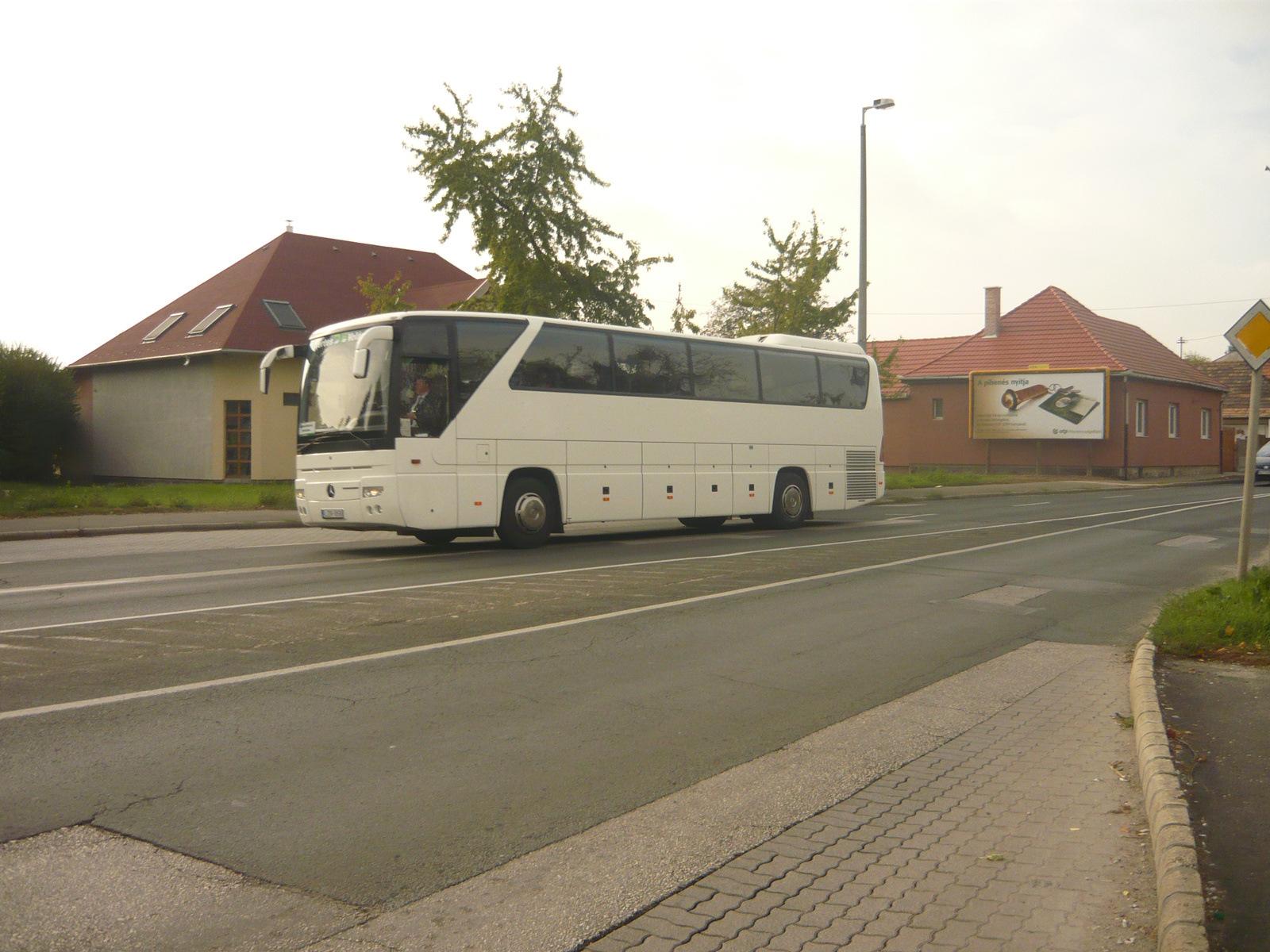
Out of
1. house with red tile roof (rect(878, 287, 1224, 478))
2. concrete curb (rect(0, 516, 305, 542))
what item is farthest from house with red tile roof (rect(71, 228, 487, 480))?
house with red tile roof (rect(878, 287, 1224, 478))

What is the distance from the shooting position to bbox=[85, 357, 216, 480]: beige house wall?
34.6 m

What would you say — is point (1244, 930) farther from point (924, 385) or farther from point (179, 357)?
point (924, 385)

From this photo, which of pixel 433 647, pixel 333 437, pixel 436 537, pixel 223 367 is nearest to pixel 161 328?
pixel 223 367

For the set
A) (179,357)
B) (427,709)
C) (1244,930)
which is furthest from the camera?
(179,357)

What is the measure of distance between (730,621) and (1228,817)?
5268mm

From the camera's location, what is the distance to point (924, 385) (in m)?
52.7

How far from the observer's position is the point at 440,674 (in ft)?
23.9

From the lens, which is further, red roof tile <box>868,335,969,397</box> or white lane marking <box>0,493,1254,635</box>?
red roof tile <box>868,335,969,397</box>

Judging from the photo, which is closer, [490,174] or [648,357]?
[648,357]

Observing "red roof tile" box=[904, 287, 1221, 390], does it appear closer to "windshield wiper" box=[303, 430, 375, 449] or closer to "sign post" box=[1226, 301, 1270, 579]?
"sign post" box=[1226, 301, 1270, 579]

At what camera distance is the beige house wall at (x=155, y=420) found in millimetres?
34562

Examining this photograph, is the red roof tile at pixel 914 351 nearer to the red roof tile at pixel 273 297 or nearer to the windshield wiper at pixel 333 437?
the red roof tile at pixel 273 297

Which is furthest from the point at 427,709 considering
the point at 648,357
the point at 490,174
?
the point at 490,174

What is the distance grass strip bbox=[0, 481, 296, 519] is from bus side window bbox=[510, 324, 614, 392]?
9324 millimetres
